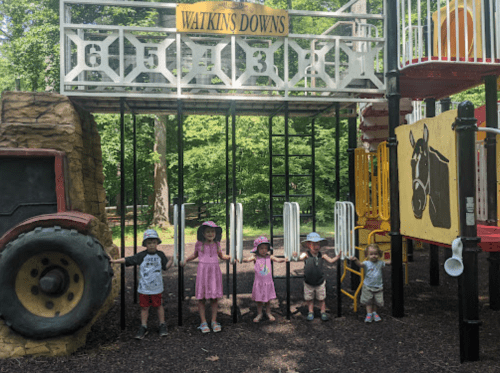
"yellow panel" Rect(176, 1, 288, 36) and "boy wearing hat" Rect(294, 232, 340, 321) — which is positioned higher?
"yellow panel" Rect(176, 1, 288, 36)

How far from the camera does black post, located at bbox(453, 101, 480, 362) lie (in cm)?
416

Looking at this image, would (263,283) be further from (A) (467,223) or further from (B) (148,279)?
(A) (467,223)

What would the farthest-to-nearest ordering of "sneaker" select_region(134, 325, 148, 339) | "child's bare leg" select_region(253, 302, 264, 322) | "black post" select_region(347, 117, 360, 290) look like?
"black post" select_region(347, 117, 360, 290), "child's bare leg" select_region(253, 302, 264, 322), "sneaker" select_region(134, 325, 148, 339)

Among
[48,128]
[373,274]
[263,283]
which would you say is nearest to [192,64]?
[48,128]

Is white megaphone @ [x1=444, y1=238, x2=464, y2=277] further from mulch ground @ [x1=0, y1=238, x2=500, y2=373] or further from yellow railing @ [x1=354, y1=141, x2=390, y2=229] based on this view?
yellow railing @ [x1=354, y1=141, x2=390, y2=229]

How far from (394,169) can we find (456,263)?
193cm

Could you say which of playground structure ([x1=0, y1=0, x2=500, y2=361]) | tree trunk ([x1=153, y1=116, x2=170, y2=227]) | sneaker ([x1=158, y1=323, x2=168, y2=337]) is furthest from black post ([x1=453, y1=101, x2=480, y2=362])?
tree trunk ([x1=153, y1=116, x2=170, y2=227])

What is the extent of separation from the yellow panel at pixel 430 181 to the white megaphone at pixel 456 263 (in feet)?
0.61

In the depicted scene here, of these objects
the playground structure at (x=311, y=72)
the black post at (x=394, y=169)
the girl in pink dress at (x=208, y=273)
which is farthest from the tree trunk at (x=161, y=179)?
the black post at (x=394, y=169)

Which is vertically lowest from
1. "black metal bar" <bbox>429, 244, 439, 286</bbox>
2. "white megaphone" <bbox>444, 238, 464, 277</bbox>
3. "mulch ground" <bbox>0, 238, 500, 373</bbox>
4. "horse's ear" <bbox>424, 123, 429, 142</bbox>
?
"mulch ground" <bbox>0, 238, 500, 373</bbox>

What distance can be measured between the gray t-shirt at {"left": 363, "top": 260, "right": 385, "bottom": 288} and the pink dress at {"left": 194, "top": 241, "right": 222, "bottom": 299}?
2075 mm

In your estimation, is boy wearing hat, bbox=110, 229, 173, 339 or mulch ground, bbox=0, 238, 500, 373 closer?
mulch ground, bbox=0, 238, 500, 373

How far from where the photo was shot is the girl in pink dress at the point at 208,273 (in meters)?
5.20

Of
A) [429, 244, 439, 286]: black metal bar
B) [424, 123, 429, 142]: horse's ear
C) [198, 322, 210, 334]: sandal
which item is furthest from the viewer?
[429, 244, 439, 286]: black metal bar
